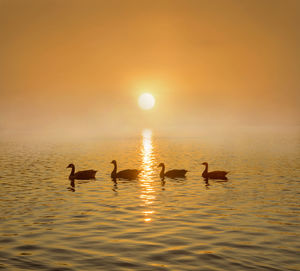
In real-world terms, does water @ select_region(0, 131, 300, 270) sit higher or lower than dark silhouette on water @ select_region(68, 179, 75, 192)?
lower

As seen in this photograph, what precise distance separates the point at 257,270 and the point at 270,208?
10.7 meters

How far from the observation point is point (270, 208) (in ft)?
73.8

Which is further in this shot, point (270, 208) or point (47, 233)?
point (270, 208)

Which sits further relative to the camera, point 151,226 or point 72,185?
point 72,185

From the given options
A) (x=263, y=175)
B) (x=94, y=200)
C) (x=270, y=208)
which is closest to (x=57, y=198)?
(x=94, y=200)

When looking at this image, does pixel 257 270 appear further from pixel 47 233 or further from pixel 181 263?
pixel 47 233

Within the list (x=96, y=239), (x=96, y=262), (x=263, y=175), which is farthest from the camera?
(x=263, y=175)

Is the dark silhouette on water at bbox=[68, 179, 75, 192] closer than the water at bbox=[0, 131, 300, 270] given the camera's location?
No

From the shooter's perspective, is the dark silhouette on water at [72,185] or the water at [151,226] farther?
the dark silhouette on water at [72,185]

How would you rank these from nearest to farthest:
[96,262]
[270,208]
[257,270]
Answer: [257,270]
[96,262]
[270,208]

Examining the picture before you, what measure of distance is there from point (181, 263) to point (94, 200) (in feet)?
44.4

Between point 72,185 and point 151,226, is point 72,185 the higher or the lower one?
the higher one

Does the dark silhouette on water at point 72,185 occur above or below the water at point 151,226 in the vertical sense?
above

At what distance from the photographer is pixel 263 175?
38.8 metres
